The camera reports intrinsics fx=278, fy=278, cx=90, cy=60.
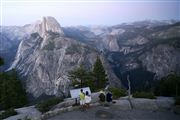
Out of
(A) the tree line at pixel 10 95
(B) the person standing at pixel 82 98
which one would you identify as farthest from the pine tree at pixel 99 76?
(B) the person standing at pixel 82 98

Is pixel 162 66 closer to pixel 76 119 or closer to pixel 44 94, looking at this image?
pixel 44 94

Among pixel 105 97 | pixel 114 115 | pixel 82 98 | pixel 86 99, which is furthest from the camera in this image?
pixel 105 97

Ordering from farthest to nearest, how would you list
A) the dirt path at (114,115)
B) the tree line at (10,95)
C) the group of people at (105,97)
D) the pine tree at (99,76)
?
the pine tree at (99,76)
the tree line at (10,95)
the group of people at (105,97)
the dirt path at (114,115)

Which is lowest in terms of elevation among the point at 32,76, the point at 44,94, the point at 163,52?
the point at 44,94

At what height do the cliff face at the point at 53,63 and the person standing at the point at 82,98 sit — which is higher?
the cliff face at the point at 53,63

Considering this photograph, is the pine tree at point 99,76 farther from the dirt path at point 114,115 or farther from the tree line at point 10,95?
the dirt path at point 114,115

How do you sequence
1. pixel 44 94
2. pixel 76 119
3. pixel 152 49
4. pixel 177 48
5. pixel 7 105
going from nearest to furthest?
1. pixel 76 119
2. pixel 7 105
3. pixel 44 94
4. pixel 177 48
5. pixel 152 49

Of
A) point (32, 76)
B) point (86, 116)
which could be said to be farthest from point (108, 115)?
point (32, 76)

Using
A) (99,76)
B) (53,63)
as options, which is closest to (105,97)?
(99,76)

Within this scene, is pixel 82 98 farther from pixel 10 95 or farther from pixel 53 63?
pixel 53 63

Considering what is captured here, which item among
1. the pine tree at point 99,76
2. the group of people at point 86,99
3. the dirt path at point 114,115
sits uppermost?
the pine tree at point 99,76

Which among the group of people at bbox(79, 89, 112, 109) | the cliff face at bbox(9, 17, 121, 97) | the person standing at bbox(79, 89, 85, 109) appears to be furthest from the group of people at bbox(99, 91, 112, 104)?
the cliff face at bbox(9, 17, 121, 97)
